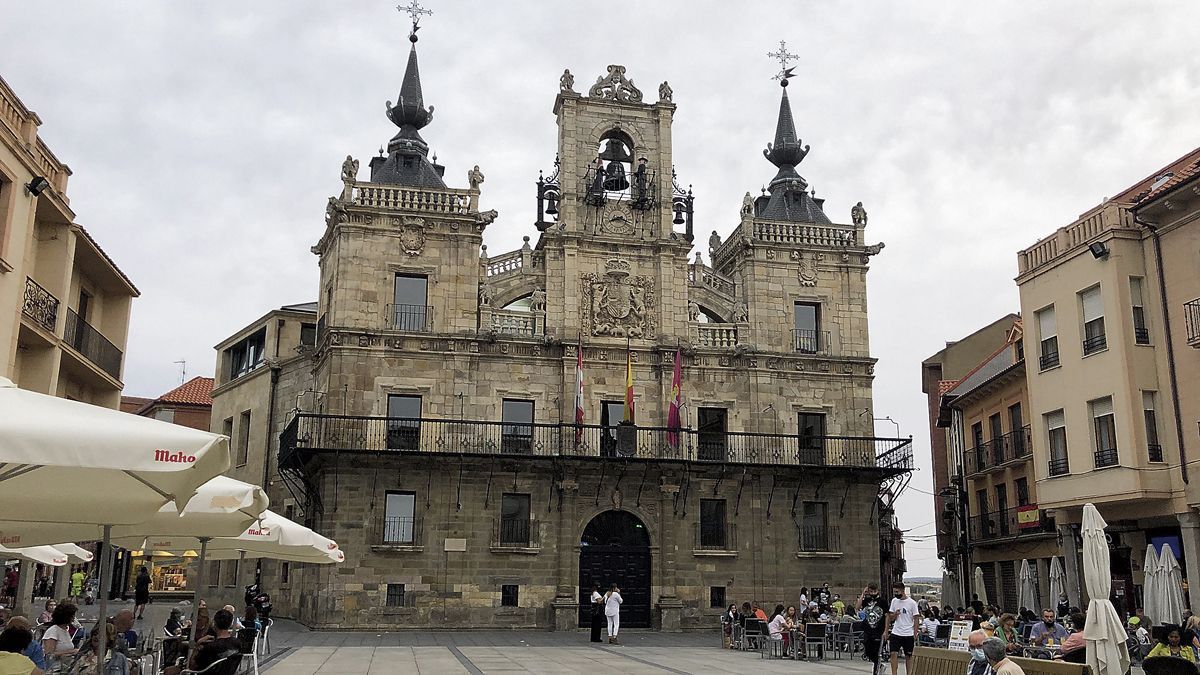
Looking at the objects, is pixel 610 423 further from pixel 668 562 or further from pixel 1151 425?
pixel 1151 425

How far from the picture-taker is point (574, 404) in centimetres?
3244

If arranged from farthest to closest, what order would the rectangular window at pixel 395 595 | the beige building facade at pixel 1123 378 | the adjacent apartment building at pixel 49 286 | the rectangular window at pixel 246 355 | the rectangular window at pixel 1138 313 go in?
the rectangular window at pixel 246 355 < the rectangular window at pixel 395 595 < the rectangular window at pixel 1138 313 < the beige building facade at pixel 1123 378 < the adjacent apartment building at pixel 49 286

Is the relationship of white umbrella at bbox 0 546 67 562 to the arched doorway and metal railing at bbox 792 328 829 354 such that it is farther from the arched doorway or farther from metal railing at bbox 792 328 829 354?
metal railing at bbox 792 328 829 354

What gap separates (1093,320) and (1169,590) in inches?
280

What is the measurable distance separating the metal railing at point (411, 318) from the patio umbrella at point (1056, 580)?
18.9 m

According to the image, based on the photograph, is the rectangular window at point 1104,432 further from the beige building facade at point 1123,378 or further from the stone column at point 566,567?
the stone column at point 566,567

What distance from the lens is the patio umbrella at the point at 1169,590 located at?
20.8 metres

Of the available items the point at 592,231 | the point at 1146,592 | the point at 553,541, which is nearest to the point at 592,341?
the point at 592,231

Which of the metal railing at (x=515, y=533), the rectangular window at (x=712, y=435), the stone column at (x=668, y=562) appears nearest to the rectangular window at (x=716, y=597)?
the stone column at (x=668, y=562)

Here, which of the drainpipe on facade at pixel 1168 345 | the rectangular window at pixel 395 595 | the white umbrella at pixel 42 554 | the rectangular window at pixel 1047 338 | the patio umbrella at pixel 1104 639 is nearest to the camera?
the patio umbrella at pixel 1104 639

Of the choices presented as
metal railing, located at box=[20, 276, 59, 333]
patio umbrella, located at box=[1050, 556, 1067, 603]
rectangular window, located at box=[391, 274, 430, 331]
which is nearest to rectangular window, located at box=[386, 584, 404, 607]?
rectangular window, located at box=[391, 274, 430, 331]

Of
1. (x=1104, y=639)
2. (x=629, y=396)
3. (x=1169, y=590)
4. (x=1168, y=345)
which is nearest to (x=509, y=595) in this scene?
(x=629, y=396)

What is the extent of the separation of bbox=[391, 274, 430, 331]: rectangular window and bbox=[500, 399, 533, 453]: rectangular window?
3642mm

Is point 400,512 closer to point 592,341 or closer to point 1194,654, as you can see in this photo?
point 592,341
